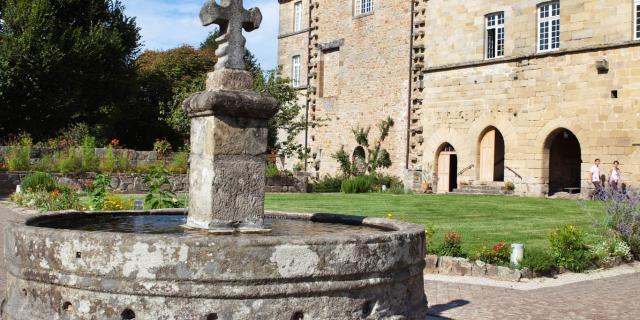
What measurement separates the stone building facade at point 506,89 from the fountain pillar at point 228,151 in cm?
1709

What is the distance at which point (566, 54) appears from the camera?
21.5 meters

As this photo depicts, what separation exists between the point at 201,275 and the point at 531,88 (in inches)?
793

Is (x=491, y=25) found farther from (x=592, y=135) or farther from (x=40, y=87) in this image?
(x=40, y=87)

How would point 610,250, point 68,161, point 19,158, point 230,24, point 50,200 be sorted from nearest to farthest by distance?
point 230,24, point 610,250, point 50,200, point 19,158, point 68,161

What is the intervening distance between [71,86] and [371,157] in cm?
1303

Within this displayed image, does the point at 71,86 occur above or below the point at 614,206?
above

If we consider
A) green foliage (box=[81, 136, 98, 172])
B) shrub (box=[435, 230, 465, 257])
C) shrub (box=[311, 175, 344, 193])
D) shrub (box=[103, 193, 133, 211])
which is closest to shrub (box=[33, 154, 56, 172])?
green foliage (box=[81, 136, 98, 172])

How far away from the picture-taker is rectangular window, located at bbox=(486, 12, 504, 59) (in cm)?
2373

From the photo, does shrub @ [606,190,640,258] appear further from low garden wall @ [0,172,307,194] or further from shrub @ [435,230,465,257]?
low garden wall @ [0,172,307,194]

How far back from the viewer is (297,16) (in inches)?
1369

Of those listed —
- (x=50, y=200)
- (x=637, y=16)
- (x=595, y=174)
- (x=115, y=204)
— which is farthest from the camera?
(x=637, y=16)

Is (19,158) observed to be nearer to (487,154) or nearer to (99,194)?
(99,194)

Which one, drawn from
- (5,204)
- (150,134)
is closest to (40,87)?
Answer: (150,134)

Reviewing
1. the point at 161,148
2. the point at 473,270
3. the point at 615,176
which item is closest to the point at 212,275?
the point at 473,270
